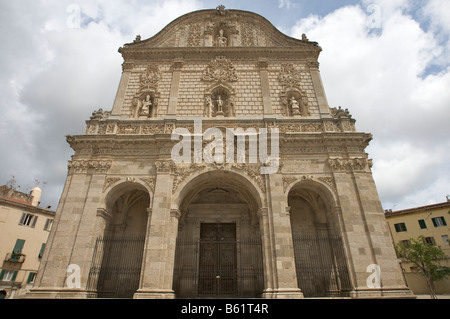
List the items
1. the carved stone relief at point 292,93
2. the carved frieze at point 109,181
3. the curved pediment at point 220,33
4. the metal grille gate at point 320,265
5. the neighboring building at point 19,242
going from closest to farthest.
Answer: the metal grille gate at point 320,265
the carved frieze at point 109,181
the carved stone relief at point 292,93
the curved pediment at point 220,33
the neighboring building at point 19,242

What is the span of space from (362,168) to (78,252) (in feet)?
43.5

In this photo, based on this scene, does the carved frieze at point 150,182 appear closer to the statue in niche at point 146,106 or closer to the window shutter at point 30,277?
the statue in niche at point 146,106

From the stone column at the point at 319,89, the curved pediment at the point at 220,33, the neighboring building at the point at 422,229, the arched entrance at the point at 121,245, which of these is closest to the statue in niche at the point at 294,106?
the stone column at the point at 319,89

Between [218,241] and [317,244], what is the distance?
16.7 ft

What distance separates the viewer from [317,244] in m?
12.6

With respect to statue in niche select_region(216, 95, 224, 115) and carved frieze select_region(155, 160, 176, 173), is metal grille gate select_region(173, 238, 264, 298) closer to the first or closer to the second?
carved frieze select_region(155, 160, 176, 173)

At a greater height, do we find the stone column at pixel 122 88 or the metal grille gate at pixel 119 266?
the stone column at pixel 122 88

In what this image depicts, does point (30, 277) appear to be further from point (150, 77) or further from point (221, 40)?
point (221, 40)

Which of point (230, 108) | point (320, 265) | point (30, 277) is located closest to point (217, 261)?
point (320, 265)

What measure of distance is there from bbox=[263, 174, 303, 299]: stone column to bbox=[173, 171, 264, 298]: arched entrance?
1.69 meters

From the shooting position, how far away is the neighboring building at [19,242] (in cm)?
2042

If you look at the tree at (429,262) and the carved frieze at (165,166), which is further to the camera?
the tree at (429,262)

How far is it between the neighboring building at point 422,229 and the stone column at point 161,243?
2642cm
